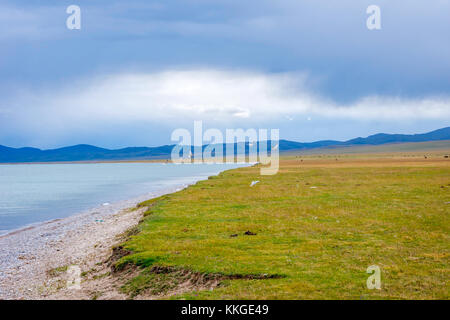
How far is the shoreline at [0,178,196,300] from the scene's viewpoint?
17375 mm

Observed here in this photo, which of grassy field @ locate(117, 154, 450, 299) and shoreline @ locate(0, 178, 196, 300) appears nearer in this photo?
grassy field @ locate(117, 154, 450, 299)

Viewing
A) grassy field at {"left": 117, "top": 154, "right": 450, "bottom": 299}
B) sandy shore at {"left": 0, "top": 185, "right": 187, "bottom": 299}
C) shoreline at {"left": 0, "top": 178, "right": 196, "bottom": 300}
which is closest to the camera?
grassy field at {"left": 117, "top": 154, "right": 450, "bottom": 299}

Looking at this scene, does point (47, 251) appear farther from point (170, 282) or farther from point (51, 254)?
point (170, 282)

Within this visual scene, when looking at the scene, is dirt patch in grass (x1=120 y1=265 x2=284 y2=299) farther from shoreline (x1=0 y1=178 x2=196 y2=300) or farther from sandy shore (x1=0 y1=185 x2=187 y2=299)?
shoreline (x1=0 y1=178 x2=196 y2=300)

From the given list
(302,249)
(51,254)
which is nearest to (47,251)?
(51,254)

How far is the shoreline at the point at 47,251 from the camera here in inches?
684

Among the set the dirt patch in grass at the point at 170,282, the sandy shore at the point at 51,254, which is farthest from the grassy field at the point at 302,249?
the sandy shore at the point at 51,254

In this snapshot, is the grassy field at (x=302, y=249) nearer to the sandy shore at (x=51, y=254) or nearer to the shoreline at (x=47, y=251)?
the sandy shore at (x=51, y=254)

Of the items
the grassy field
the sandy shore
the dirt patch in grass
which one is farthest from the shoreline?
the dirt patch in grass

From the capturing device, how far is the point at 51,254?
2417 cm

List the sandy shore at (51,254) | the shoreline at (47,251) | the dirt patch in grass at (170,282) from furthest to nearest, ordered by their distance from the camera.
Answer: the shoreline at (47,251), the sandy shore at (51,254), the dirt patch in grass at (170,282)

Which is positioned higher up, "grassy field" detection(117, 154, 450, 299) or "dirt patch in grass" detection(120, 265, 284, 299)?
"grassy field" detection(117, 154, 450, 299)
